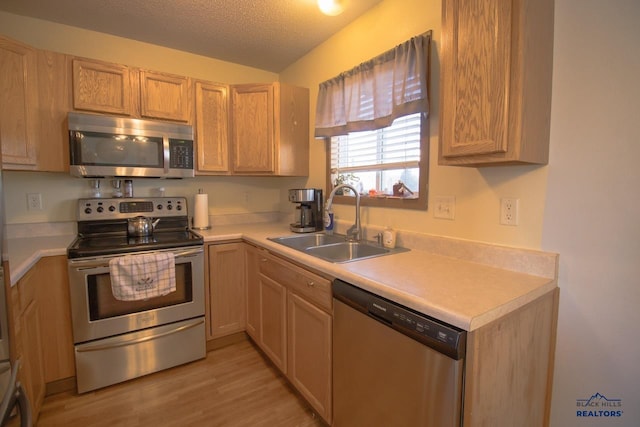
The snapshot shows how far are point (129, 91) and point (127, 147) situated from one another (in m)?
0.43

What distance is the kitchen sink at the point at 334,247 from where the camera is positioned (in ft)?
6.04

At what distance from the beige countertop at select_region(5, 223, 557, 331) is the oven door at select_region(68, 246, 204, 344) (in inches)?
8.2

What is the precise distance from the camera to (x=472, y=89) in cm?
119

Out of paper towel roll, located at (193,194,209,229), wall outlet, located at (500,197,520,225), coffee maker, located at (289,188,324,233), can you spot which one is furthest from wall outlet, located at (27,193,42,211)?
wall outlet, located at (500,197,520,225)

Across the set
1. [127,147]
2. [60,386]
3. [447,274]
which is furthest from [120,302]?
[447,274]

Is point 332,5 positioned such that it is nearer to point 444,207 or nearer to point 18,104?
point 444,207

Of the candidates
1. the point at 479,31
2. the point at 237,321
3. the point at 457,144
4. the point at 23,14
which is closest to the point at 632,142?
the point at 457,144

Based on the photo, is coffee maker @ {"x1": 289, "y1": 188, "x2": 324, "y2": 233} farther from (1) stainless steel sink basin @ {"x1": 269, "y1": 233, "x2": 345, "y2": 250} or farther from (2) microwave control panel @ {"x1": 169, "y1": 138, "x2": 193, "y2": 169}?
(2) microwave control panel @ {"x1": 169, "y1": 138, "x2": 193, "y2": 169}

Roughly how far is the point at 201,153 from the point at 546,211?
234 cm

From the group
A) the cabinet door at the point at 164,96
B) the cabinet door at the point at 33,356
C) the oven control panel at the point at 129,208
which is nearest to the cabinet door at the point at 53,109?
the oven control panel at the point at 129,208

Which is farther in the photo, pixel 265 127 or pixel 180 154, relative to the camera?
pixel 265 127

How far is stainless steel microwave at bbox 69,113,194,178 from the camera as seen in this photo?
6.36ft

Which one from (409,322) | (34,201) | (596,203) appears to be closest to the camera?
(409,322)

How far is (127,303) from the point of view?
1.92 meters
